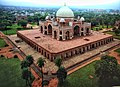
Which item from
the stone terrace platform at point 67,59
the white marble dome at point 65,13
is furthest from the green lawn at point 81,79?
the white marble dome at point 65,13

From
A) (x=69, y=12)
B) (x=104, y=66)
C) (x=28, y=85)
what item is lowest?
(x=28, y=85)

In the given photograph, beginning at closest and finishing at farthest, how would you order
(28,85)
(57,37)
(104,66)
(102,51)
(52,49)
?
(104,66), (28,85), (52,49), (102,51), (57,37)

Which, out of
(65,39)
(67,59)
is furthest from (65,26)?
(67,59)

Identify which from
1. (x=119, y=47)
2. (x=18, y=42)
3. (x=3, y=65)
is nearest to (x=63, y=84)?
(x=3, y=65)

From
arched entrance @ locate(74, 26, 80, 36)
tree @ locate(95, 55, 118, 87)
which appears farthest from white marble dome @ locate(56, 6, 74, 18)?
tree @ locate(95, 55, 118, 87)

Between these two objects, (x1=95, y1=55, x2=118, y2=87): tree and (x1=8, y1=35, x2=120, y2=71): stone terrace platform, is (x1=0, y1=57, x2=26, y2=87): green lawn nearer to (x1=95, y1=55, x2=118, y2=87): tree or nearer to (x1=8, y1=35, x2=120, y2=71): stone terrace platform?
(x1=8, y1=35, x2=120, y2=71): stone terrace platform

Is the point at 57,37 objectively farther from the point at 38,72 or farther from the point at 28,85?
the point at 28,85
